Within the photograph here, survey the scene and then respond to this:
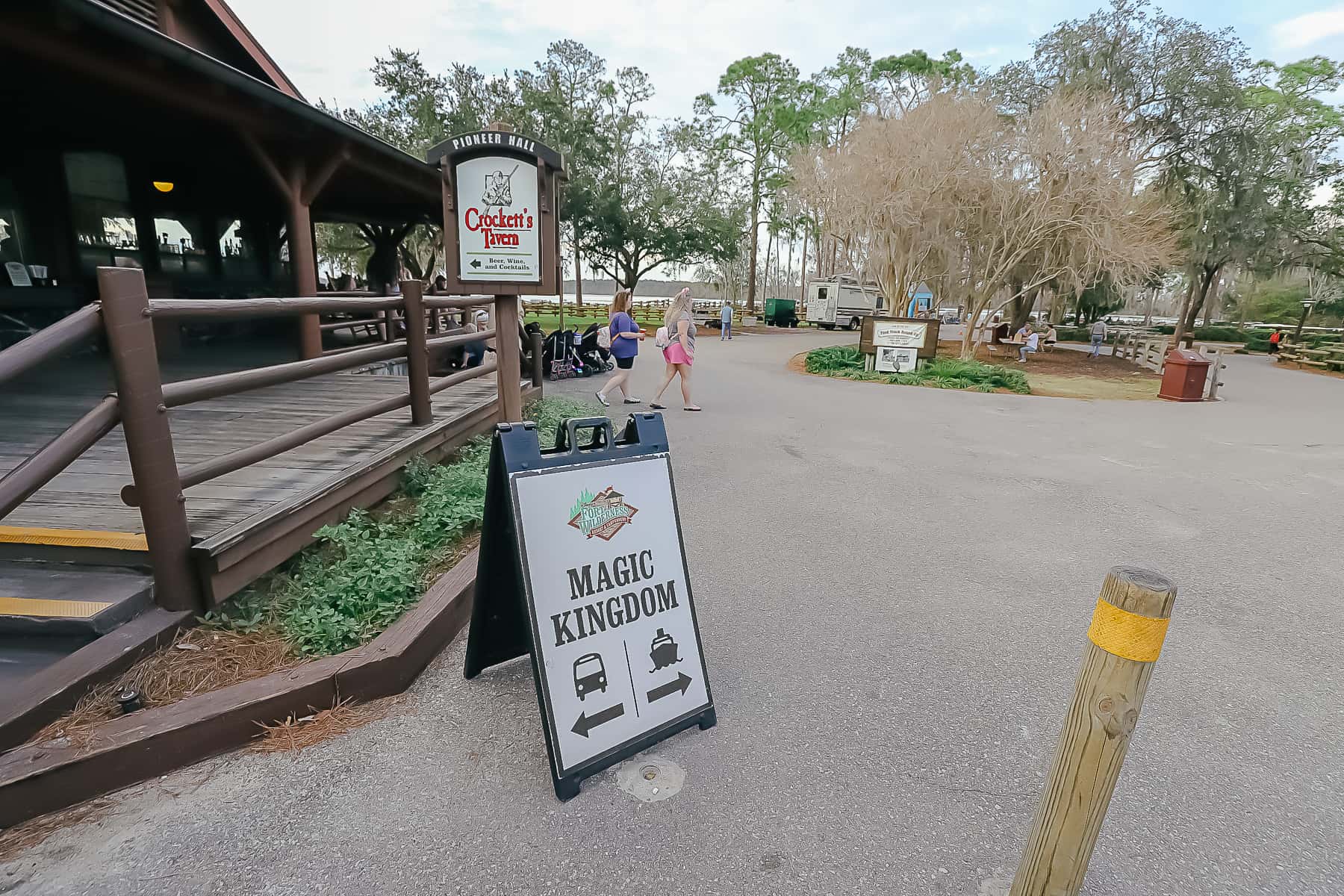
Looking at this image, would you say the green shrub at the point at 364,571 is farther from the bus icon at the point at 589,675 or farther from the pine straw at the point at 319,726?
the bus icon at the point at 589,675

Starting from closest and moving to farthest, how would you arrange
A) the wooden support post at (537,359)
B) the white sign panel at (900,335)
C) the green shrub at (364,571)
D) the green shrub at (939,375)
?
the green shrub at (364,571) < the wooden support post at (537,359) < the green shrub at (939,375) < the white sign panel at (900,335)

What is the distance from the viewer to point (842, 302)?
117ft

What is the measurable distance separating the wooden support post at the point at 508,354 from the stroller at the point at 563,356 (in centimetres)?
778

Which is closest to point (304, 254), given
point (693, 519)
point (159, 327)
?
point (159, 327)

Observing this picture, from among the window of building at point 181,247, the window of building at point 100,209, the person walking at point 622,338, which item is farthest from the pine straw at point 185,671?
the window of building at point 181,247

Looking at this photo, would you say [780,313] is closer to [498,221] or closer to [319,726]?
[498,221]

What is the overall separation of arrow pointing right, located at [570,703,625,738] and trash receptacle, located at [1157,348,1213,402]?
14501 millimetres

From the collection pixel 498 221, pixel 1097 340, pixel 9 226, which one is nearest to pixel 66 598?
pixel 498 221

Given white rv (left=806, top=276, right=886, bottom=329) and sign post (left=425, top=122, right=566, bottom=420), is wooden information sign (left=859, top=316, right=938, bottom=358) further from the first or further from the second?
white rv (left=806, top=276, right=886, bottom=329)

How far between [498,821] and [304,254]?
8576mm

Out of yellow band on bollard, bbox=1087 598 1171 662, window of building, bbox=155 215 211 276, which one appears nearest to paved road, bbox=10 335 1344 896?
yellow band on bollard, bbox=1087 598 1171 662

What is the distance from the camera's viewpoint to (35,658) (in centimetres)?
252

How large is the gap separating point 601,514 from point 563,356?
36.6 ft

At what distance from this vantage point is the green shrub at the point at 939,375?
1396 cm
